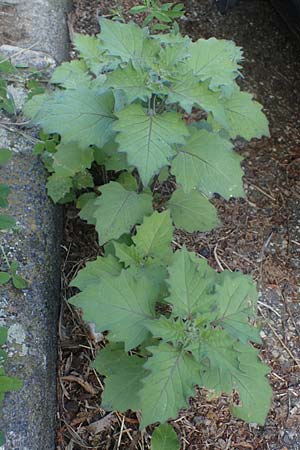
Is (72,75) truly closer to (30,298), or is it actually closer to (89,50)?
(89,50)

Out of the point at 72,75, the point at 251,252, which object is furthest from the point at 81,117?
the point at 251,252

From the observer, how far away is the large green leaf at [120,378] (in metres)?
1.59

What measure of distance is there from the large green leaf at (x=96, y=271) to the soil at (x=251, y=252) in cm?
30

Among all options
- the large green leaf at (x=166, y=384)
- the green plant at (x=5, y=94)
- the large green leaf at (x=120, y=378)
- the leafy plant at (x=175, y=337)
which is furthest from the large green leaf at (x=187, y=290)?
the green plant at (x=5, y=94)

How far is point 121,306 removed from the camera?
5.08 ft

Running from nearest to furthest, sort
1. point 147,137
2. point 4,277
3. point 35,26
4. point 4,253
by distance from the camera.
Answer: point 147,137 < point 4,277 < point 4,253 < point 35,26

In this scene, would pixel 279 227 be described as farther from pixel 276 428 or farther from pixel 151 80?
pixel 151 80

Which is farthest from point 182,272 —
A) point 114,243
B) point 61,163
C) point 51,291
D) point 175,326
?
point 61,163

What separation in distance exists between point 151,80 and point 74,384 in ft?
3.09

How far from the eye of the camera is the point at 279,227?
2.42 metres

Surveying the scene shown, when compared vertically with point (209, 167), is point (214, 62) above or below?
above

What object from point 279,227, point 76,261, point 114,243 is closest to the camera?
point 114,243

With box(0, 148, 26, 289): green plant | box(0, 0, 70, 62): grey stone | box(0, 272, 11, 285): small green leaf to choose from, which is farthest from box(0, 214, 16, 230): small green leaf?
box(0, 0, 70, 62): grey stone

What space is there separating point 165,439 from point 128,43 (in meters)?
1.13
